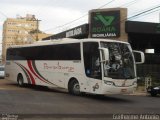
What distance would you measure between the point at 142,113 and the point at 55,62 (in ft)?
35.7

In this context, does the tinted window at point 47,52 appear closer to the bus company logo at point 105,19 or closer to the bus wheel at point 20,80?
the bus wheel at point 20,80

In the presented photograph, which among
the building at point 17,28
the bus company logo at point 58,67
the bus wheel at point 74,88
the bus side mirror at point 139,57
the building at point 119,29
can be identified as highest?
the building at point 17,28

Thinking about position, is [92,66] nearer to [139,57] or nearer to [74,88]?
[74,88]

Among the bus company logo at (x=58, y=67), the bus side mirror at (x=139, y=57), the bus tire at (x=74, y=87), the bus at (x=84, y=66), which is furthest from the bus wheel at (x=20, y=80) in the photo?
the bus side mirror at (x=139, y=57)

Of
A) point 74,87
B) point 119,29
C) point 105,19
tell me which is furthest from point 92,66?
point 105,19

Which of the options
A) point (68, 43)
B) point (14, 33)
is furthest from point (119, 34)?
point (14, 33)

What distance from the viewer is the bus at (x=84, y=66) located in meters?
21.6

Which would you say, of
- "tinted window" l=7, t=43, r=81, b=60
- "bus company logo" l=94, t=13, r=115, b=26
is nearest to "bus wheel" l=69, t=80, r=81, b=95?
"tinted window" l=7, t=43, r=81, b=60

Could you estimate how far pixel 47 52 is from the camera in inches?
1076

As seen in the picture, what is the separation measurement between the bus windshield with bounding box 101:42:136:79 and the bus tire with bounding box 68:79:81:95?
289 cm

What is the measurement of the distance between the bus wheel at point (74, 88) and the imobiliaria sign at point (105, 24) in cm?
1343

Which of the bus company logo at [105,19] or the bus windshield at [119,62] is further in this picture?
the bus company logo at [105,19]

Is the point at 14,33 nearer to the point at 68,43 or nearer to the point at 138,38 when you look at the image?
the point at 138,38

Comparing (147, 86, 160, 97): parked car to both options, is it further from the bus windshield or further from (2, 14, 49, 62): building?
(2, 14, 49, 62): building
